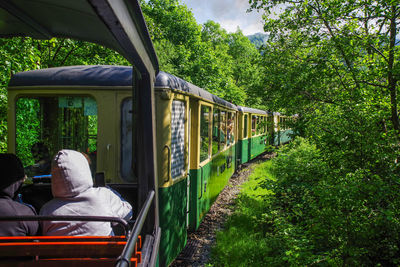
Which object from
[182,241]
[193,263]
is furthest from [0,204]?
[193,263]

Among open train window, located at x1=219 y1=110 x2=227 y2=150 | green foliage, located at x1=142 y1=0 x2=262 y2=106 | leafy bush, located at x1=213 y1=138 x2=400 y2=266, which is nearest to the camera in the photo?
leafy bush, located at x1=213 y1=138 x2=400 y2=266

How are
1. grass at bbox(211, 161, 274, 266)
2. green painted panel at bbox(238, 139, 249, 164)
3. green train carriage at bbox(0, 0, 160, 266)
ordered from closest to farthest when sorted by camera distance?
green train carriage at bbox(0, 0, 160, 266), grass at bbox(211, 161, 274, 266), green painted panel at bbox(238, 139, 249, 164)

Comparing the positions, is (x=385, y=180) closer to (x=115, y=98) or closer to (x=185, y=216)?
(x=185, y=216)

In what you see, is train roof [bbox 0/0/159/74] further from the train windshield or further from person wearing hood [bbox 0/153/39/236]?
the train windshield

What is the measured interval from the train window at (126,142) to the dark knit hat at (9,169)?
2.06 metres

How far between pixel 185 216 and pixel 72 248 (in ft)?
10.8

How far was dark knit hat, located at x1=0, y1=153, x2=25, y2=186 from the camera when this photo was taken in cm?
210

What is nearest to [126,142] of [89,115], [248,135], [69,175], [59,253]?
[89,115]

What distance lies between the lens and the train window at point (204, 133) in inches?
225

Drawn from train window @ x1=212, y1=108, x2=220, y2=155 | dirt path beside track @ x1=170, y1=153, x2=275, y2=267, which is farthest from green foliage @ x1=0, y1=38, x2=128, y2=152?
train window @ x1=212, y1=108, x2=220, y2=155

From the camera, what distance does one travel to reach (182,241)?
471 centimetres

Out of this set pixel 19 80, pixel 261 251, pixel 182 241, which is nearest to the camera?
pixel 19 80

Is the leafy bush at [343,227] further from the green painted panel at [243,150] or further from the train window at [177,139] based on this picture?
the green painted panel at [243,150]

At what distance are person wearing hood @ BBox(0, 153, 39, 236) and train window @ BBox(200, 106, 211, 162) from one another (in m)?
3.71
